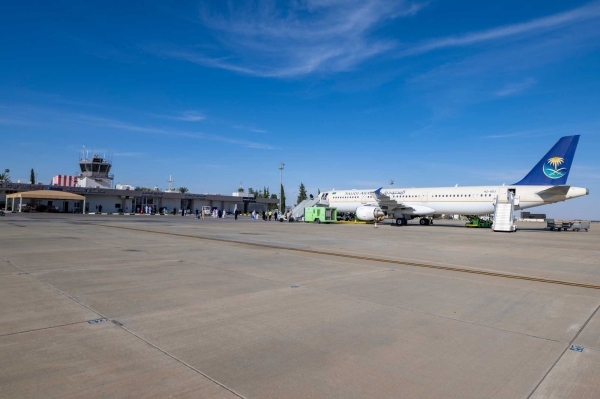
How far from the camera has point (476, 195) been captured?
34.5 m

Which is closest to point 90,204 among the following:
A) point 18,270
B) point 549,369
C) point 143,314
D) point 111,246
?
point 111,246

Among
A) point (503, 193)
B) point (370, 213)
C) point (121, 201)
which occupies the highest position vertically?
point (503, 193)

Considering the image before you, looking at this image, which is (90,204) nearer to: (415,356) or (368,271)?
(368,271)

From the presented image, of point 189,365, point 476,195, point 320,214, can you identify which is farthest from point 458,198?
point 189,365

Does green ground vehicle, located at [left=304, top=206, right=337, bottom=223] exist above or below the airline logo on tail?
below

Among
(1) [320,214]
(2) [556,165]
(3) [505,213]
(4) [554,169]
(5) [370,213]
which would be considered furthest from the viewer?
(1) [320,214]

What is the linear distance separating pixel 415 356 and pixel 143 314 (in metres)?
3.56

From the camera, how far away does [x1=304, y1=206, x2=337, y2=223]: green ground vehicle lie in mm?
41406

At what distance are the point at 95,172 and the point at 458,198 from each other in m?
59.6

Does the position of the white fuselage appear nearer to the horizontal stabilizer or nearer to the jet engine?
the horizontal stabilizer

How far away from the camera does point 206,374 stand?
343cm

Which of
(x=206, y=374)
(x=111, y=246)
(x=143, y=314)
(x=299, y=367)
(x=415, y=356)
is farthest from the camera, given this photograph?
(x=111, y=246)

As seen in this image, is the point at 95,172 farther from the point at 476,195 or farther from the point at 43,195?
the point at 476,195

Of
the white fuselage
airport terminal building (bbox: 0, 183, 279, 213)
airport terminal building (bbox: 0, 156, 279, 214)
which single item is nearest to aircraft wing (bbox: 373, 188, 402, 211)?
the white fuselage
